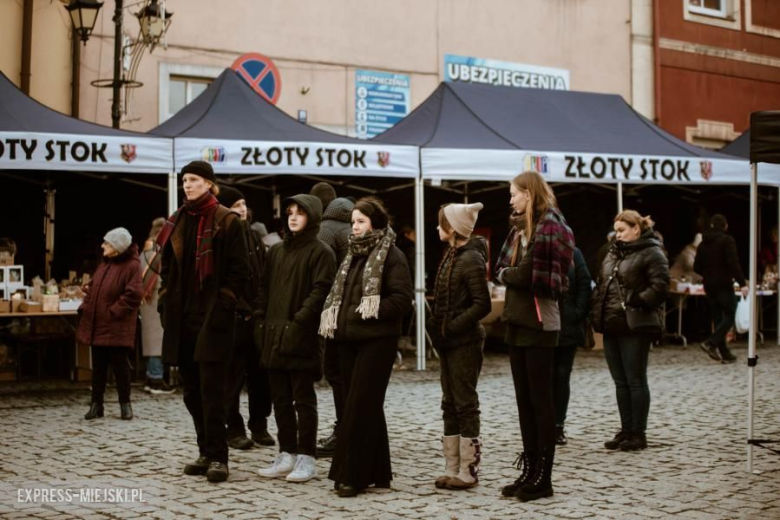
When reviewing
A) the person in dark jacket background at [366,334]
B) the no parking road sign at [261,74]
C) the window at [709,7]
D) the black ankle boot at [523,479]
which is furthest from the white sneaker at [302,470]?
the window at [709,7]

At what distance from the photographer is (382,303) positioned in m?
5.91

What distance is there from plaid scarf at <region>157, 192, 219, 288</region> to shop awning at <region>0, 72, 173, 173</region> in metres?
4.10

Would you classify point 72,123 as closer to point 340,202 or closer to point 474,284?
point 340,202

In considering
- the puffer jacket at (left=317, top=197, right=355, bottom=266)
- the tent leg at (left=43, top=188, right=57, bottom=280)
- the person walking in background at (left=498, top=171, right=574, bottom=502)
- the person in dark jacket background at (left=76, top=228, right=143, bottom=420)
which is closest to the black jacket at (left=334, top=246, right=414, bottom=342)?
the person walking in background at (left=498, top=171, right=574, bottom=502)

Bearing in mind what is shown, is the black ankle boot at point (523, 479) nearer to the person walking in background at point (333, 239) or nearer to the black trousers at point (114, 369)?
the person walking in background at point (333, 239)

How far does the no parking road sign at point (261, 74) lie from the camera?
609 inches

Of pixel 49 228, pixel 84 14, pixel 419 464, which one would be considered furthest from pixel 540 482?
pixel 84 14

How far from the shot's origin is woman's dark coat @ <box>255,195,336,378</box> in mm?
6242

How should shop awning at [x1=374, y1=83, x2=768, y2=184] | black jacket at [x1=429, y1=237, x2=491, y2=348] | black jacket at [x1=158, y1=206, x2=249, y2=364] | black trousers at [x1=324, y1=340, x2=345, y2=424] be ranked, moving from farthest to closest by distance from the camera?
shop awning at [x1=374, y1=83, x2=768, y2=184], black trousers at [x1=324, y1=340, x2=345, y2=424], black jacket at [x1=158, y1=206, x2=249, y2=364], black jacket at [x1=429, y1=237, x2=491, y2=348]

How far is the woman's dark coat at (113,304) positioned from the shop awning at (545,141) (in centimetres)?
397

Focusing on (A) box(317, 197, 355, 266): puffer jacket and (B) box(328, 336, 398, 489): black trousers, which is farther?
(A) box(317, 197, 355, 266): puffer jacket

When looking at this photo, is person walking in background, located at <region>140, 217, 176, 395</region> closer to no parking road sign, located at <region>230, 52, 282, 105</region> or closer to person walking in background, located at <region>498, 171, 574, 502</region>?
no parking road sign, located at <region>230, 52, 282, 105</region>

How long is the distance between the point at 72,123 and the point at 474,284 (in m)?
6.14

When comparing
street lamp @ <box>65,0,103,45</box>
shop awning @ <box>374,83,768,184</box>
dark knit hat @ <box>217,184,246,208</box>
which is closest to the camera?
dark knit hat @ <box>217,184,246,208</box>
